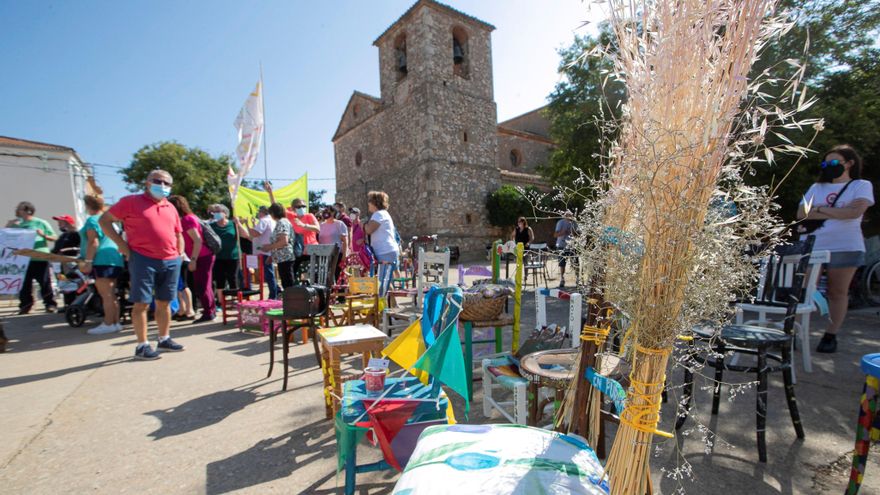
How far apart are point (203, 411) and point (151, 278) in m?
1.91

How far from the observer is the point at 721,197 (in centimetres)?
114

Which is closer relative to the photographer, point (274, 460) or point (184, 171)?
point (274, 460)

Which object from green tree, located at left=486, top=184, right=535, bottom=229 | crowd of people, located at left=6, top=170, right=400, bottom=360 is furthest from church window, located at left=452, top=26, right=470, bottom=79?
crowd of people, located at left=6, top=170, right=400, bottom=360

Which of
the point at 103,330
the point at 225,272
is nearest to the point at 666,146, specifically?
the point at 225,272

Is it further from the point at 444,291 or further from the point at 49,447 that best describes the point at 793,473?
the point at 49,447

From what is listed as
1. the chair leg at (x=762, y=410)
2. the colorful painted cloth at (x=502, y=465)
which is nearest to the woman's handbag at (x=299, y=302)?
the colorful painted cloth at (x=502, y=465)

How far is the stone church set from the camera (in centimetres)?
1905

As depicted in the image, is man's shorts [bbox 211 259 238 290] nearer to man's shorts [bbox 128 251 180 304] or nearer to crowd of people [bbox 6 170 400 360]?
crowd of people [bbox 6 170 400 360]

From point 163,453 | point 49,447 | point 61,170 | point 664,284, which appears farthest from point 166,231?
point 61,170

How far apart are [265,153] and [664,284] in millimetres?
6884

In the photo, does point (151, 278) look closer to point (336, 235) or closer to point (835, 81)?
point (336, 235)

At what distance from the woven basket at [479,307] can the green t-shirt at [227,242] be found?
492 cm

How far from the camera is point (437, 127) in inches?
754

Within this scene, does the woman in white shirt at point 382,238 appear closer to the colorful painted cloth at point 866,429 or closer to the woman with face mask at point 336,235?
A: the woman with face mask at point 336,235
